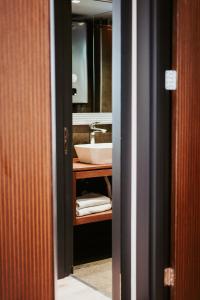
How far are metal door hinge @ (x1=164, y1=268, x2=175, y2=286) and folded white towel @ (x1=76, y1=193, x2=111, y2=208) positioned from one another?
1.25 meters

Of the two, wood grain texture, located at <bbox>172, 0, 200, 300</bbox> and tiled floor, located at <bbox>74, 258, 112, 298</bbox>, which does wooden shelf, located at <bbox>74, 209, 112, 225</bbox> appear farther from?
wood grain texture, located at <bbox>172, 0, 200, 300</bbox>

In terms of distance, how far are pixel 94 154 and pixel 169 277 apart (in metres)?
1.41

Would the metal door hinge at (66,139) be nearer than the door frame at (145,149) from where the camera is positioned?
No

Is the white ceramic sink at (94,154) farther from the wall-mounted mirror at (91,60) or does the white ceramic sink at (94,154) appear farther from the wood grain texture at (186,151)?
the wood grain texture at (186,151)

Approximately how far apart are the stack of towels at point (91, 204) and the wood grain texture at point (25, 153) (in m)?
1.73

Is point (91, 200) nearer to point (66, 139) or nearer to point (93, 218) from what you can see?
point (93, 218)

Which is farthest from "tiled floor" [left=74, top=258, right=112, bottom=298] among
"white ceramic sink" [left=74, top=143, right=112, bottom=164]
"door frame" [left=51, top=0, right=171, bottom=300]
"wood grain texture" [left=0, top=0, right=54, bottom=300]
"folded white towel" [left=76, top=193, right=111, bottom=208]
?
"wood grain texture" [left=0, top=0, right=54, bottom=300]

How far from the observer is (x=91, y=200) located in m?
3.54

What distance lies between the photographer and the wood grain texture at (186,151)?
2189 mm

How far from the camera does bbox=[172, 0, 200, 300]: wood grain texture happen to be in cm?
219

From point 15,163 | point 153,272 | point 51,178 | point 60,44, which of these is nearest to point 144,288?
point 153,272

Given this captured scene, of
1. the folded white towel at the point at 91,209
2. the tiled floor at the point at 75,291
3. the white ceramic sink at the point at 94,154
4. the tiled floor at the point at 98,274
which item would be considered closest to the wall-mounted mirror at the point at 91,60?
the white ceramic sink at the point at 94,154

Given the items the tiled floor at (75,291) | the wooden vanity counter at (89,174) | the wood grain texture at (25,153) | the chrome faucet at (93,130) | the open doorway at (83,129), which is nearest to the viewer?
the wood grain texture at (25,153)

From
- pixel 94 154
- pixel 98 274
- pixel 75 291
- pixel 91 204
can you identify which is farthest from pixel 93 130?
pixel 75 291
